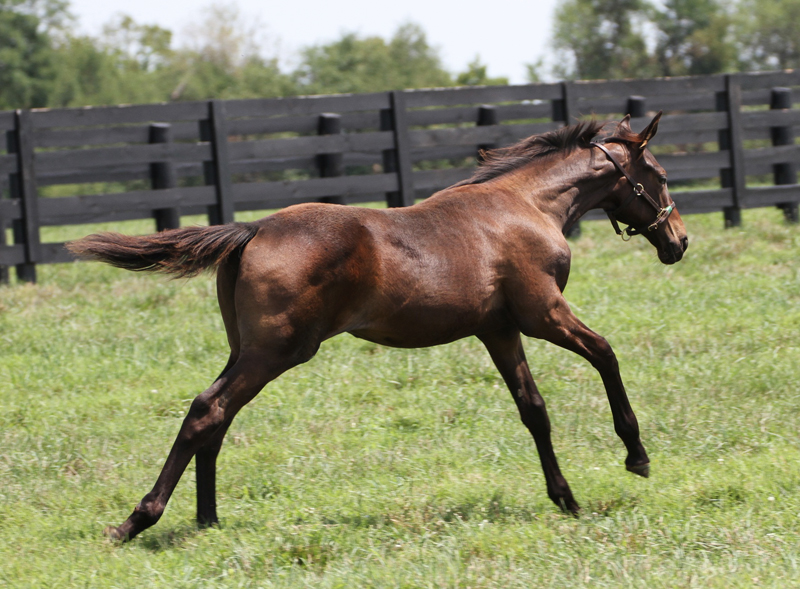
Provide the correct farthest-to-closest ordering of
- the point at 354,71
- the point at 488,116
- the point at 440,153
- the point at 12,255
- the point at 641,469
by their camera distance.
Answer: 1. the point at 354,71
2. the point at 440,153
3. the point at 488,116
4. the point at 12,255
5. the point at 641,469

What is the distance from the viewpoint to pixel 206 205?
1032 centimetres

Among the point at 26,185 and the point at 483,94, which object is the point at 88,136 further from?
Answer: the point at 483,94

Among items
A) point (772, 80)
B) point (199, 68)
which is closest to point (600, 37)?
point (199, 68)

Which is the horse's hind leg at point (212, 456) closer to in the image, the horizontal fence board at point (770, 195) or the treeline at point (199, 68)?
the horizontal fence board at point (770, 195)

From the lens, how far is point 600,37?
58.0m

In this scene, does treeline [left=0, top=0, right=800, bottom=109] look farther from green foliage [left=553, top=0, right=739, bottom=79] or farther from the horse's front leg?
the horse's front leg

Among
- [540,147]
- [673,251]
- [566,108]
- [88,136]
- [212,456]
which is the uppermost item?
[566,108]

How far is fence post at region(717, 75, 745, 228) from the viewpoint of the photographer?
1230 cm

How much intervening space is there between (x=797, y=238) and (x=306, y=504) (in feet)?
27.2

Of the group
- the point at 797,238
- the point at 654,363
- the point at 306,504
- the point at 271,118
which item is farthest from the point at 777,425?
the point at 271,118

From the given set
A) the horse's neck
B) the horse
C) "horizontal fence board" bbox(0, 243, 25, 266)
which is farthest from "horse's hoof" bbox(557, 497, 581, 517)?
"horizontal fence board" bbox(0, 243, 25, 266)

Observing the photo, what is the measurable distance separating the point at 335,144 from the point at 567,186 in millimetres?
6014

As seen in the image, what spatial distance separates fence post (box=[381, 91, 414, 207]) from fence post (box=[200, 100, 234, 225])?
1.90 m

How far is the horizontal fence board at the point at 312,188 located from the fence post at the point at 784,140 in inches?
222
